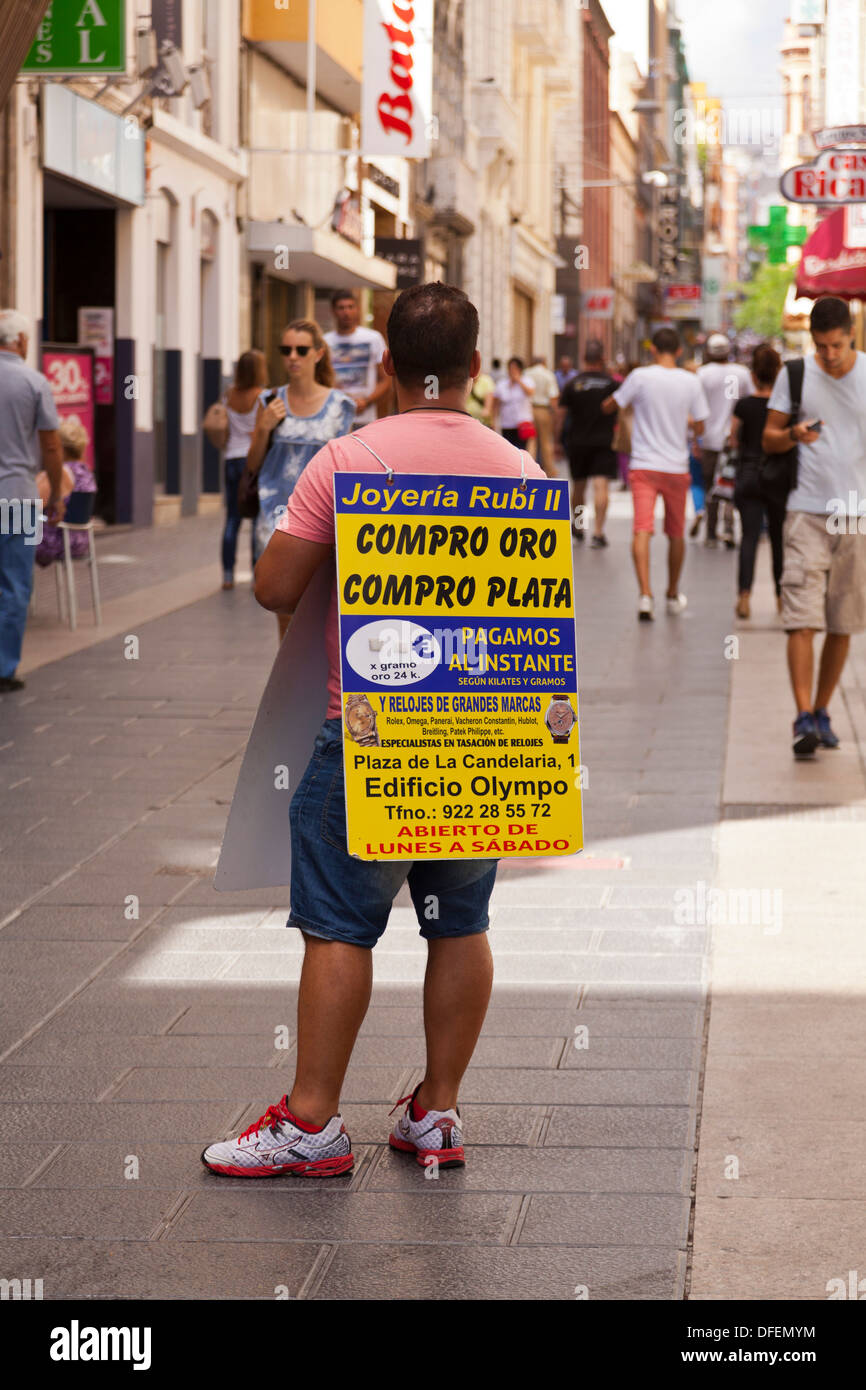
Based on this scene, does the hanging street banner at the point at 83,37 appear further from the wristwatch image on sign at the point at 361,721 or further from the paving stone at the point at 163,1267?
the paving stone at the point at 163,1267

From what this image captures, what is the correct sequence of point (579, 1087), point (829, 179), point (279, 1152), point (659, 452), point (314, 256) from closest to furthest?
point (279, 1152) → point (579, 1087) → point (829, 179) → point (659, 452) → point (314, 256)

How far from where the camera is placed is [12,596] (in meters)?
10.6

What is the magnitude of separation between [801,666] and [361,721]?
5.37 meters

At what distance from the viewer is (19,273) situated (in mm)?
17859

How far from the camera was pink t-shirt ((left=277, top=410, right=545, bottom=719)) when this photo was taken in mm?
3982

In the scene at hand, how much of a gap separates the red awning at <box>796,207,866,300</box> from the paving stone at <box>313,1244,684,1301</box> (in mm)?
15680

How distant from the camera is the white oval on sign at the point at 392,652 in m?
3.93

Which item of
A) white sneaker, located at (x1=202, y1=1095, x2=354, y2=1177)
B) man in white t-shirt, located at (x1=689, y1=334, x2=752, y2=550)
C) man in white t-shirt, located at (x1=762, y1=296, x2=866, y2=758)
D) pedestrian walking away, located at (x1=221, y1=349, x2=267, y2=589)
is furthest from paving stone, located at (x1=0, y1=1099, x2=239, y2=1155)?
man in white t-shirt, located at (x1=689, y1=334, x2=752, y2=550)

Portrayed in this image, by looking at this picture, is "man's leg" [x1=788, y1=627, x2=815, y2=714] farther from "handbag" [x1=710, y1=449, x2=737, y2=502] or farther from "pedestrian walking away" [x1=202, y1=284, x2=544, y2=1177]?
"handbag" [x1=710, y1=449, x2=737, y2=502]

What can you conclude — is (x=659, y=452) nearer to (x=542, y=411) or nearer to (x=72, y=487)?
(x=72, y=487)

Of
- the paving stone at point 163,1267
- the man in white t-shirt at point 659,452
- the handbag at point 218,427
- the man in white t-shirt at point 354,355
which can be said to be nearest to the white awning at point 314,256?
the man in white t-shirt at point 354,355

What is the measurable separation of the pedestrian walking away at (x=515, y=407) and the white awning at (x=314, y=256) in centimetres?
312

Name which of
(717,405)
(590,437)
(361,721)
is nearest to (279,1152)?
(361,721)
